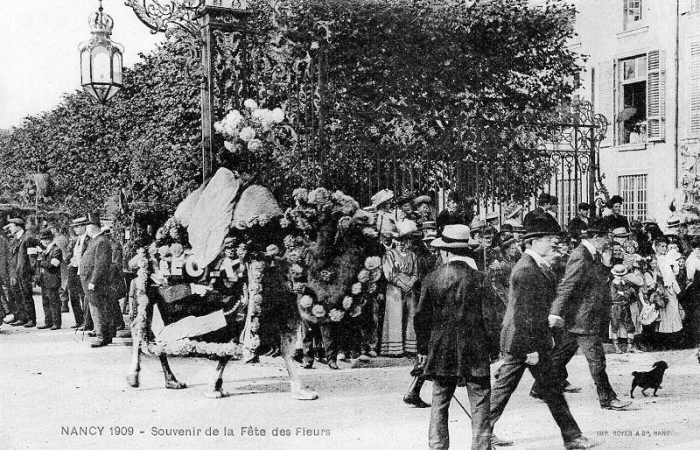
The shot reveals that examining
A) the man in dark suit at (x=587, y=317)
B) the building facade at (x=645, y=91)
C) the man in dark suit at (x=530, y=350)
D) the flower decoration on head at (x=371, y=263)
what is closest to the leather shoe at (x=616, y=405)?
the man in dark suit at (x=587, y=317)

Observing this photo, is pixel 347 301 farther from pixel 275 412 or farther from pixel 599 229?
pixel 599 229

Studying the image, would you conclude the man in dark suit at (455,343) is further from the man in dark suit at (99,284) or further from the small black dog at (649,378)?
the man in dark suit at (99,284)

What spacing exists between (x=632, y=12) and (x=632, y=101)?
1.82m

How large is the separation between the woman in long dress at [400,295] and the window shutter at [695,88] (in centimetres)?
675

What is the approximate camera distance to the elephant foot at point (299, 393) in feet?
21.7

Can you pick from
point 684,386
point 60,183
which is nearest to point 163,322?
point 684,386

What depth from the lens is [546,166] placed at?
33.7 ft

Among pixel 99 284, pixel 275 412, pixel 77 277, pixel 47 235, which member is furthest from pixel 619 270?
pixel 47 235

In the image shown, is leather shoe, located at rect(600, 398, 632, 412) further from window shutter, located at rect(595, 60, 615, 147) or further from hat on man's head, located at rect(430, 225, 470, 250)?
window shutter, located at rect(595, 60, 615, 147)

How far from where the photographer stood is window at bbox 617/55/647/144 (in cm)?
1564

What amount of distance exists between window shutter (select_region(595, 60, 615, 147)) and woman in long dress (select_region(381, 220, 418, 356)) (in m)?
9.15

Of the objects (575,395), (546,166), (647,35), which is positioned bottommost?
(575,395)

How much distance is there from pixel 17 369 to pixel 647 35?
12.9 meters

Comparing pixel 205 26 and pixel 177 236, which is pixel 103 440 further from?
pixel 205 26
